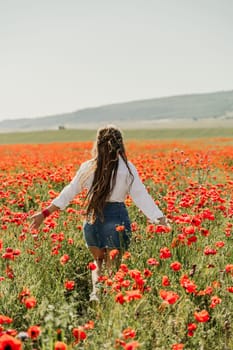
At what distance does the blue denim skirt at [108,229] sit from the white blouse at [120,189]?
0.30 ft

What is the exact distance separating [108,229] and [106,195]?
302 millimetres

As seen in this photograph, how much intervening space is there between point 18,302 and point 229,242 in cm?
235

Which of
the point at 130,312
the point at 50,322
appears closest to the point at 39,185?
the point at 130,312

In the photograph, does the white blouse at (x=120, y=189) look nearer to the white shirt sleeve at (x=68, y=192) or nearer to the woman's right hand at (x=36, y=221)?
the white shirt sleeve at (x=68, y=192)

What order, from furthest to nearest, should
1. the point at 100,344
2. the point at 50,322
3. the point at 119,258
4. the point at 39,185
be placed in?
the point at 39,185 < the point at 119,258 < the point at 100,344 < the point at 50,322

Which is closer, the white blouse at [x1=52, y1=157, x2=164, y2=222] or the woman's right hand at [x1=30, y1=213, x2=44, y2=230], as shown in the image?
the woman's right hand at [x1=30, y1=213, x2=44, y2=230]

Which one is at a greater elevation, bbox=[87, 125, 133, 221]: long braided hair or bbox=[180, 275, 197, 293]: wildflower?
bbox=[87, 125, 133, 221]: long braided hair

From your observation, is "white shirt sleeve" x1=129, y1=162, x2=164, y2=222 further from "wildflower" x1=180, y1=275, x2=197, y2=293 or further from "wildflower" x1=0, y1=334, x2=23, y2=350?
"wildflower" x1=0, y1=334, x2=23, y2=350

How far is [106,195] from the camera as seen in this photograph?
15.4 ft

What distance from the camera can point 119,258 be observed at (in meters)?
4.84

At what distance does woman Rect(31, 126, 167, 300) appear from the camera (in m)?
4.68

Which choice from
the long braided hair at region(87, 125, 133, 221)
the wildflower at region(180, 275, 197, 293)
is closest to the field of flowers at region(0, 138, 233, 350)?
the wildflower at region(180, 275, 197, 293)

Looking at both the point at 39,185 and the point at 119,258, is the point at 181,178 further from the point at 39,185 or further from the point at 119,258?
the point at 119,258

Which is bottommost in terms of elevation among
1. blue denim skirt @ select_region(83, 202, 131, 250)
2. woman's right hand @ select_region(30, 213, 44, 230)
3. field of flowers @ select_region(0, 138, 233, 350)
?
field of flowers @ select_region(0, 138, 233, 350)
